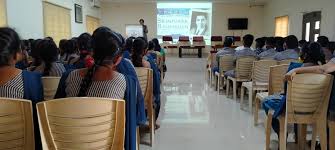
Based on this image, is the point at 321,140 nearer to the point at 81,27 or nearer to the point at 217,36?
the point at 81,27

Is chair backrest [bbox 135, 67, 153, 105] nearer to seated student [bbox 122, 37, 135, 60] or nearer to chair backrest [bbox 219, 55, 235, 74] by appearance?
seated student [bbox 122, 37, 135, 60]

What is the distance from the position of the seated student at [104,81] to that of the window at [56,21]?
20.5 feet

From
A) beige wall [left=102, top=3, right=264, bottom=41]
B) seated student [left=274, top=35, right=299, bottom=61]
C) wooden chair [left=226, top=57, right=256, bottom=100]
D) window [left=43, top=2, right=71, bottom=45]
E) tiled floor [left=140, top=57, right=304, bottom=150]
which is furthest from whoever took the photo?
beige wall [left=102, top=3, right=264, bottom=41]

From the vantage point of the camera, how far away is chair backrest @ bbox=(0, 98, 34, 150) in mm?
1399

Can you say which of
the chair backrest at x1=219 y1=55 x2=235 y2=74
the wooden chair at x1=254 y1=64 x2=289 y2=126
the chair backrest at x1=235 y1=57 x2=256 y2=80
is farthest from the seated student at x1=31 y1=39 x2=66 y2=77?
the chair backrest at x1=219 y1=55 x2=235 y2=74

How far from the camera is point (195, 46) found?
40.7ft

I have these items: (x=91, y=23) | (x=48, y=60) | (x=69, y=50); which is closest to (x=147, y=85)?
(x=48, y=60)

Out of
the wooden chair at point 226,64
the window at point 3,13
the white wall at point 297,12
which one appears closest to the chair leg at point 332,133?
the wooden chair at point 226,64

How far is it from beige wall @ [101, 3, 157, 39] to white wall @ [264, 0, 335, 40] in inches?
192

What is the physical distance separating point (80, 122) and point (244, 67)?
3839 mm

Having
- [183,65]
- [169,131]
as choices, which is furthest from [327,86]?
[183,65]

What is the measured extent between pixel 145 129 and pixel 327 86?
195 centimetres

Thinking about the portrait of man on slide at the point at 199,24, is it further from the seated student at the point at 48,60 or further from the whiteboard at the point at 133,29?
the seated student at the point at 48,60

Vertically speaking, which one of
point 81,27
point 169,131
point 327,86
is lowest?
point 169,131
